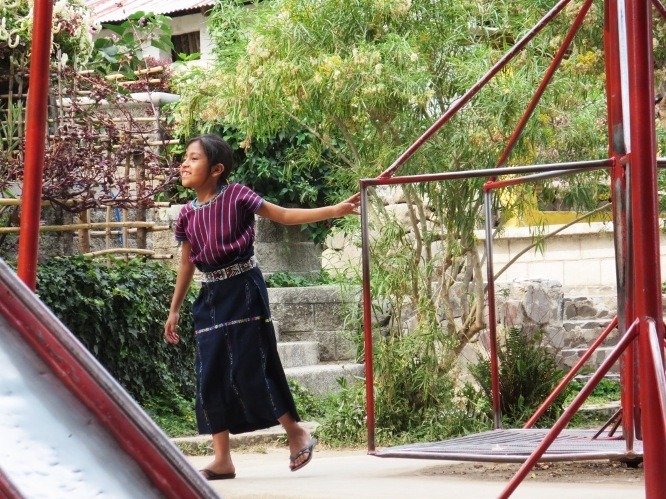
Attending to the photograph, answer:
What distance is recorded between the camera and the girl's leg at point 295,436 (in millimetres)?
4207

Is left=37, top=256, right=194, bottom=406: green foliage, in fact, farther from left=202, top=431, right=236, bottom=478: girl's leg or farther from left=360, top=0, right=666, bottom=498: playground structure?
left=360, top=0, right=666, bottom=498: playground structure

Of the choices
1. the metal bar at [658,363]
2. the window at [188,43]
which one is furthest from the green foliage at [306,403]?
the window at [188,43]

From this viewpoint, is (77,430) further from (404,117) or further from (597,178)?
(597,178)

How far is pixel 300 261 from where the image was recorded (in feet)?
36.7

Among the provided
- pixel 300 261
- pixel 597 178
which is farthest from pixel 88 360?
pixel 300 261

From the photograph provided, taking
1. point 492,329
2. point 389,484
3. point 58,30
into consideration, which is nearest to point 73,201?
point 58,30

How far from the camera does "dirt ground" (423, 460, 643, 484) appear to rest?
4.63m

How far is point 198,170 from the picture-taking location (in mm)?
4281

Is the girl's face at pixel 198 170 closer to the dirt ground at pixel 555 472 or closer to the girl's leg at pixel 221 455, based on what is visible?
the girl's leg at pixel 221 455

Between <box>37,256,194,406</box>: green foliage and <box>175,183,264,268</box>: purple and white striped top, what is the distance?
2832 mm

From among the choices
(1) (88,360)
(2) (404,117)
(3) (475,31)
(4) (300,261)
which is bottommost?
(4) (300,261)

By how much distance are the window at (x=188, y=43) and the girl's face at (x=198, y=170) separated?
13.3m

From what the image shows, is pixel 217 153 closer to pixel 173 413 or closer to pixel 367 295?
pixel 367 295

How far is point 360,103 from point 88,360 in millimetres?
5945
